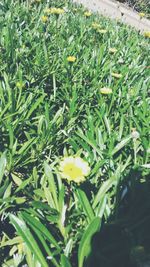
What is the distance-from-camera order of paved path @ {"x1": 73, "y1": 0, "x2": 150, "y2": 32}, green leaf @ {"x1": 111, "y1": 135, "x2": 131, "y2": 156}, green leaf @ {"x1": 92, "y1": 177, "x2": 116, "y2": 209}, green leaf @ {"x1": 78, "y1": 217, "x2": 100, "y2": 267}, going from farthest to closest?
paved path @ {"x1": 73, "y1": 0, "x2": 150, "y2": 32}, green leaf @ {"x1": 111, "y1": 135, "x2": 131, "y2": 156}, green leaf @ {"x1": 92, "y1": 177, "x2": 116, "y2": 209}, green leaf @ {"x1": 78, "y1": 217, "x2": 100, "y2": 267}

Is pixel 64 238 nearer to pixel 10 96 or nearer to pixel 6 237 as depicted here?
pixel 6 237

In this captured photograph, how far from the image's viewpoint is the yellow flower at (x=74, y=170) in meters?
1.09

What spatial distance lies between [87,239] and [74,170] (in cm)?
27

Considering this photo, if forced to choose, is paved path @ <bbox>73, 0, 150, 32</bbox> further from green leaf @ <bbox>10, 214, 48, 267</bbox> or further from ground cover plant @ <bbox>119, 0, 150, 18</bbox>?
green leaf @ <bbox>10, 214, 48, 267</bbox>

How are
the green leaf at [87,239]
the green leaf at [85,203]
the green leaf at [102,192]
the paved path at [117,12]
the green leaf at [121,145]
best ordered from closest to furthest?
the green leaf at [87,239], the green leaf at [85,203], the green leaf at [102,192], the green leaf at [121,145], the paved path at [117,12]

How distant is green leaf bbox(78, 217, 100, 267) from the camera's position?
36.0 inches

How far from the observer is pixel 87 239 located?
93cm

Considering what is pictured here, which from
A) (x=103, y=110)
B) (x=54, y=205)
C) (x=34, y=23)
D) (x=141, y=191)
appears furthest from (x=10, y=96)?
(x=34, y=23)

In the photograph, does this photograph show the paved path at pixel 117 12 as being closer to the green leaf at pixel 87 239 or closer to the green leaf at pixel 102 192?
the green leaf at pixel 102 192

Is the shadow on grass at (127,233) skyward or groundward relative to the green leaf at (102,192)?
groundward

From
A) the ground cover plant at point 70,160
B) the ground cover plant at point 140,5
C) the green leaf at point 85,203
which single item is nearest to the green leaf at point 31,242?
the ground cover plant at point 70,160

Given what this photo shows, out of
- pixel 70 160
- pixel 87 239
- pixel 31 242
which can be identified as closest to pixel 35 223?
pixel 31 242

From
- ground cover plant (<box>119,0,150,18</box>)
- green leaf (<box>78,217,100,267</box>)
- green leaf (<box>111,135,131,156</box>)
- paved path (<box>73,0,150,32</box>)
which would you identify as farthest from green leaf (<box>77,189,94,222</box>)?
ground cover plant (<box>119,0,150,18</box>)

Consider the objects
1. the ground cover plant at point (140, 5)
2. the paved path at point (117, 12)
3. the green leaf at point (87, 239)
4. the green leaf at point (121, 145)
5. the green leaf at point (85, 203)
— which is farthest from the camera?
the ground cover plant at point (140, 5)
